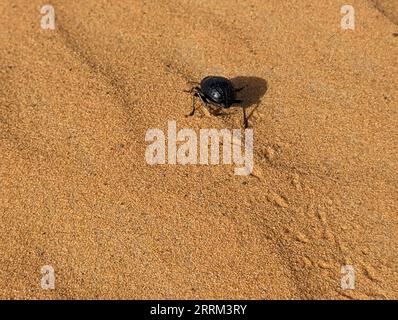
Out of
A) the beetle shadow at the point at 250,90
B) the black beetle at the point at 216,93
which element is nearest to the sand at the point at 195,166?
the beetle shadow at the point at 250,90

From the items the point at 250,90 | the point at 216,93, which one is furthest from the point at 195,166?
the point at 250,90

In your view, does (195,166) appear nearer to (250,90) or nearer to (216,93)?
(216,93)

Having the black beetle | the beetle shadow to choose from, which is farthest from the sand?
the black beetle

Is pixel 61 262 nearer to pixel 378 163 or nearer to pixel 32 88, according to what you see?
pixel 32 88

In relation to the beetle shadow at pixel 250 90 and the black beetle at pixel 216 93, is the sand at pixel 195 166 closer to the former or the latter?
the beetle shadow at pixel 250 90

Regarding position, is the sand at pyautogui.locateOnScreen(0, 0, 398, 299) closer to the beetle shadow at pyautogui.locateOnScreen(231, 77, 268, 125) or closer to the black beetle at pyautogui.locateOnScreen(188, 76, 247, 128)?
the beetle shadow at pyautogui.locateOnScreen(231, 77, 268, 125)
